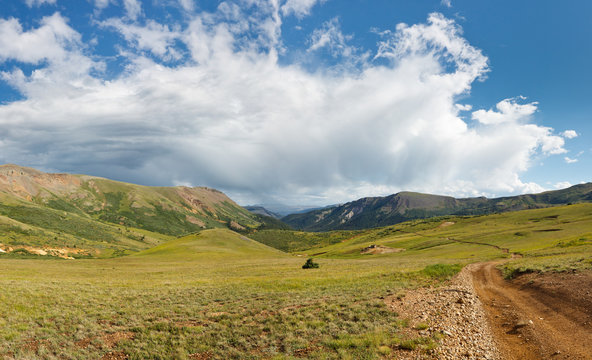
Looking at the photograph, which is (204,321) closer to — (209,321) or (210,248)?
(209,321)

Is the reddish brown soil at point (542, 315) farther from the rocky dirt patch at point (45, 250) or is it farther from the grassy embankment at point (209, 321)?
the rocky dirt patch at point (45, 250)

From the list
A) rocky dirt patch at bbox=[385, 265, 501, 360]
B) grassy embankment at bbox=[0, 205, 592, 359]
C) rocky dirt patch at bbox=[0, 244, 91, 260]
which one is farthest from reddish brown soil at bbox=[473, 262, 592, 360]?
rocky dirt patch at bbox=[0, 244, 91, 260]

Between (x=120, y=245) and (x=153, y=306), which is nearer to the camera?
(x=153, y=306)

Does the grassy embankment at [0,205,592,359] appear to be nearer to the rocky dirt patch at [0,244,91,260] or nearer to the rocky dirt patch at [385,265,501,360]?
the rocky dirt patch at [385,265,501,360]

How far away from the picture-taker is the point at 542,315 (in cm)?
1519

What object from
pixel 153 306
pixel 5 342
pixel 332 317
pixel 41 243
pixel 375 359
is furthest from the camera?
pixel 41 243

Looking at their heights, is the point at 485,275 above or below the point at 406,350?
below

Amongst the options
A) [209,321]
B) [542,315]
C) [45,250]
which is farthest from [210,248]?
[542,315]

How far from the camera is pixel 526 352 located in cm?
1094

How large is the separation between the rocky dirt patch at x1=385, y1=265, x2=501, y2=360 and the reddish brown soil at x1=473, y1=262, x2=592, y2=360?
672mm

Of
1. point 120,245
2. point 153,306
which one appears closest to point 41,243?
point 120,245

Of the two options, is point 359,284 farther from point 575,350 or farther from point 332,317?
point 575,350

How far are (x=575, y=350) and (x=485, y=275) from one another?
21.8m

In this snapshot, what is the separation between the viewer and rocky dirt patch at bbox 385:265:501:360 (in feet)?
35.3
